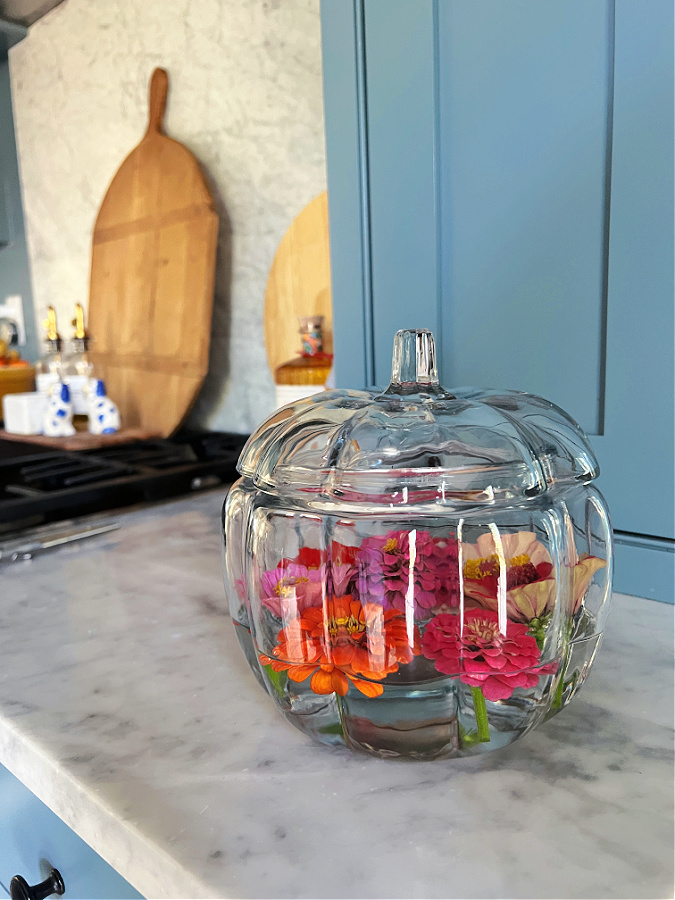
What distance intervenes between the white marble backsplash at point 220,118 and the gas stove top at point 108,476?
200 mm

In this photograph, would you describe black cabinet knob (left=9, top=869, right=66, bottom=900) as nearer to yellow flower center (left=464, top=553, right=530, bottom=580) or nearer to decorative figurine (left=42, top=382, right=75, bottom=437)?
yellow flower center (left=464, top=553, right=530, bottom=580)

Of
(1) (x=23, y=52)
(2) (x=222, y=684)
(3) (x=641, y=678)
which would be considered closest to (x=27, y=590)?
(2) (x=222, y=684)

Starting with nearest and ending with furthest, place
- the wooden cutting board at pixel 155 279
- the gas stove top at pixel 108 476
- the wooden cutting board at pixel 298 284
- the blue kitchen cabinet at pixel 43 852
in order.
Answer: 1. the blue kitchen cabinet at pixel 43 852
2. the gas stove top at pixel 108 476
3. the wooden cutting board at pixel 298 284
4. the wooden cutting board at pixel 155 279

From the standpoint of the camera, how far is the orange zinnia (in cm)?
40

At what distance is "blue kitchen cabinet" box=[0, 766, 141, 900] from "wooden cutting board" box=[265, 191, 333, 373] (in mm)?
933

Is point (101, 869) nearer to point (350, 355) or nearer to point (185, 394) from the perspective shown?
point (350, 355)

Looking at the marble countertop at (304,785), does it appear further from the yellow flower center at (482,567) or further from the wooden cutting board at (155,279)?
the wooden cutting board at (155,279)

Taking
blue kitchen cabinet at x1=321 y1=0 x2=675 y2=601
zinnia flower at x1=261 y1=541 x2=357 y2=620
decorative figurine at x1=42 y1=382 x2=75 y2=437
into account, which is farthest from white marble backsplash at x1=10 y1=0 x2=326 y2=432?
zinnia flower at x1=261 y1=541 x2=357 y2=620

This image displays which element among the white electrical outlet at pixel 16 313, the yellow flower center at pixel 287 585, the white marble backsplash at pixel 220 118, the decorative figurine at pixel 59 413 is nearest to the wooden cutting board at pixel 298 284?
the white marble backsplash at pixel 220 118

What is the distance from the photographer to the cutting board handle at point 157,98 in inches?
64.7

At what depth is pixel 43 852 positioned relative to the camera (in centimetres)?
53

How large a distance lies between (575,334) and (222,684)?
0.46 m

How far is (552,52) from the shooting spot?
0.66 meters

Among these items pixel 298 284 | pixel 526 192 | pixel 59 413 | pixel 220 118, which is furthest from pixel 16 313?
pixel 526 192
